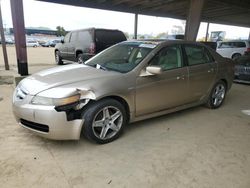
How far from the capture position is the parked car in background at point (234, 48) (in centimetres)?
1263

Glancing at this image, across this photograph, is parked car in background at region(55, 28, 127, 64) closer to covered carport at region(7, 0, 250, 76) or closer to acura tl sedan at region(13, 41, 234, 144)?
covered carport at region(7, 0, 250, 76)

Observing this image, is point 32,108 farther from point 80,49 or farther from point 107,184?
point 80,49

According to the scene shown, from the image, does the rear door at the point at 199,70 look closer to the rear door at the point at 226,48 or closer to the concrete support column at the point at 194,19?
the concrete support column at the point at 194,19

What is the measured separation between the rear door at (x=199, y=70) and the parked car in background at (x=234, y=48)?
952 centimetres

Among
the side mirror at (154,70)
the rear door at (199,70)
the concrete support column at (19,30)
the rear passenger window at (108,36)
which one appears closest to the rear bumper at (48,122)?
the side mirror at (154,70)

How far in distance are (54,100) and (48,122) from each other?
28 centimetres

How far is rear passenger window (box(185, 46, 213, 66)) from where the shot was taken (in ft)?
12.9

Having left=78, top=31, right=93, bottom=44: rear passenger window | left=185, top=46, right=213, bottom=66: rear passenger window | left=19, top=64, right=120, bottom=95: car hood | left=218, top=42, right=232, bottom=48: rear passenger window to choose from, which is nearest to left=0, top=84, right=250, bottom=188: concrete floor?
left=19, top=64, right=120, bottom=95: car hood

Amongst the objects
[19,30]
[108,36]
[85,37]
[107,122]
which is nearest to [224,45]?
[108,36]

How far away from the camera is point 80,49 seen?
27.4 feet

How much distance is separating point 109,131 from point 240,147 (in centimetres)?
191

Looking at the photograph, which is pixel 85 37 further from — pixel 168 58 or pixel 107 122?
pixel 107 122

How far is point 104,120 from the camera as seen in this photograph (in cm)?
294

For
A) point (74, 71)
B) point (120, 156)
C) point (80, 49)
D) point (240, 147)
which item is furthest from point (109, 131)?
point (80, 49)
